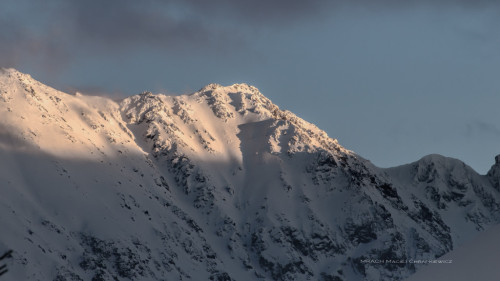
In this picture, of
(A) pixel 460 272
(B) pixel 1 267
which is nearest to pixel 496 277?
(A) pixel 460 272

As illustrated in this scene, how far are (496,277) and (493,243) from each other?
1191mm

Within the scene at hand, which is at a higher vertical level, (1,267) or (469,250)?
(469,250)

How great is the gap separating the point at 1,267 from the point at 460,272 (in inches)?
383

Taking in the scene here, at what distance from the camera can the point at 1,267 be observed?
2067 cm

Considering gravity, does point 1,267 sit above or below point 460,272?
below

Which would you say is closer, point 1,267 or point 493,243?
point 1,267

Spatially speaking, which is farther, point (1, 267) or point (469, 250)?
point (469, 250)

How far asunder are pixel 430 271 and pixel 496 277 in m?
1.72

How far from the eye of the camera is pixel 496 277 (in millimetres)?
22203

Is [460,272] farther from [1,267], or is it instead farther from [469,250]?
[1,267]

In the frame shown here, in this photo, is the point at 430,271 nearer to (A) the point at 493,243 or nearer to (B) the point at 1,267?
(A) the point at 493,243

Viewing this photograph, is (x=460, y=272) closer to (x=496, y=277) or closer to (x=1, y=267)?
(x=496, y=277)

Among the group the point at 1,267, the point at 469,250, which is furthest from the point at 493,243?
the point at 1,267

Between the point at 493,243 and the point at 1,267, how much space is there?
10.6 meters
